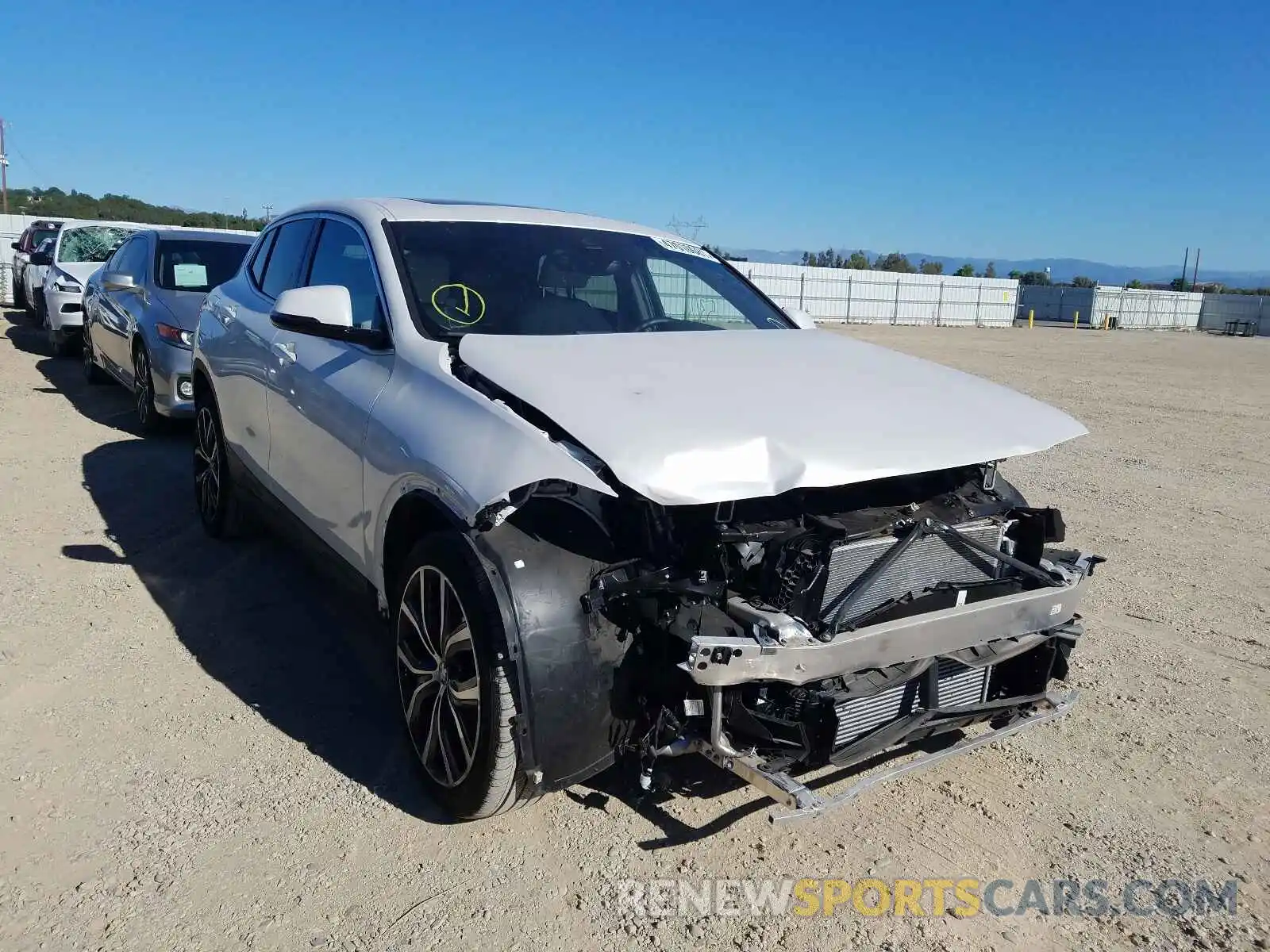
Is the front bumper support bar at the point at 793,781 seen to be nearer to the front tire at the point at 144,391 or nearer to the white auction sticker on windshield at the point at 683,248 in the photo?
the white auction sticker on windshield at the point at 683,248

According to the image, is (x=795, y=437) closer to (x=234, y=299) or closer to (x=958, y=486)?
(x=958, y=486)

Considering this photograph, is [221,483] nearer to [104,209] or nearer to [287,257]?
[287,257]

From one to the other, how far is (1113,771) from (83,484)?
655cm

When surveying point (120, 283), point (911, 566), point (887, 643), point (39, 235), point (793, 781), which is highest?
point (39, 235)

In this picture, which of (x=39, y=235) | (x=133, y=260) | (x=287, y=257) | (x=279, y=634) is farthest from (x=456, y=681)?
(x=39, y=235)

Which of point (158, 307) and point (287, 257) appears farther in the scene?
point (158, 307)

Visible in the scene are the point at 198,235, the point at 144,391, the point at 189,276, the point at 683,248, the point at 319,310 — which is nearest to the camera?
the point at 319,310

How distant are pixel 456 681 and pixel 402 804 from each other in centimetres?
52

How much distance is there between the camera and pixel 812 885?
2754mm

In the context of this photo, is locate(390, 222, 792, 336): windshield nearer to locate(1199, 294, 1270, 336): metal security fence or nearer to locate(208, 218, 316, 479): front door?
locate(208, 218, 316, 479): front door

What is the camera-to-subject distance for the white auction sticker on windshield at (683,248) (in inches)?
179

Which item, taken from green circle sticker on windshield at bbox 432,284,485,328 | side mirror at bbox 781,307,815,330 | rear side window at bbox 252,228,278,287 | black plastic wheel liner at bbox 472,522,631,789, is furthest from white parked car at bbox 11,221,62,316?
black plastic wheel liner at bbox 472,522,631,789

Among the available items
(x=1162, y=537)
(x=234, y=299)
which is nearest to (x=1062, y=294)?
(x=1162, y=537)

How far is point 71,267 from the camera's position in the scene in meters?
13.0
